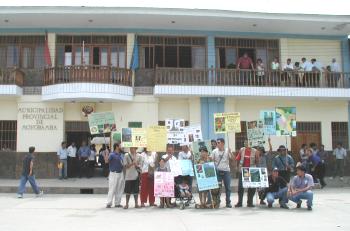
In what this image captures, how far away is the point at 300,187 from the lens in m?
12.0

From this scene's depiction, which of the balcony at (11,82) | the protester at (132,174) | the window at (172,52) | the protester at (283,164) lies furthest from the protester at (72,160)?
the protester at (283,164)

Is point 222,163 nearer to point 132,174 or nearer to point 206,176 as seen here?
point 206,176

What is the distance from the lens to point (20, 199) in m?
14.5

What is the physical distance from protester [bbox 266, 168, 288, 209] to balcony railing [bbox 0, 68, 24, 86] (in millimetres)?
12763

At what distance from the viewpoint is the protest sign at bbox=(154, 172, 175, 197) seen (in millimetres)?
12188

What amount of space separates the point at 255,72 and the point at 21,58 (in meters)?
10.8

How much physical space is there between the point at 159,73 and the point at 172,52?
1599 mm

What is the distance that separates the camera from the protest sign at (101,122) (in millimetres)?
14820

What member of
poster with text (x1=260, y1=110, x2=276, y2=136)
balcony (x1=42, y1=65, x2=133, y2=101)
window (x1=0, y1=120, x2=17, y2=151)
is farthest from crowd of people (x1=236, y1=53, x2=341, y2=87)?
window (x1=0, y1=120, x2=17, y2=151)

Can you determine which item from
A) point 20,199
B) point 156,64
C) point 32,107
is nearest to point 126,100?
point 156,64

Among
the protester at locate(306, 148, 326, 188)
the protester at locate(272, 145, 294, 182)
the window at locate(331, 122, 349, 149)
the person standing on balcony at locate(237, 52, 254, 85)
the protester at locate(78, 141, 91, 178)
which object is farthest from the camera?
the window at locate(331, 122, 349, 149)

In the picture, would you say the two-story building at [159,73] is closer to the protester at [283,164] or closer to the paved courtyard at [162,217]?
the protester at [283,164]

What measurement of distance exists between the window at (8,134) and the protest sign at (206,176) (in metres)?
11.6

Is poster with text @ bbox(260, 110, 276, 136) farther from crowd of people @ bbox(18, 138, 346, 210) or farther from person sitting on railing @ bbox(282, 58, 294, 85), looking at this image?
person sitting on railing @ bbox(282, 58, 294, 85)
